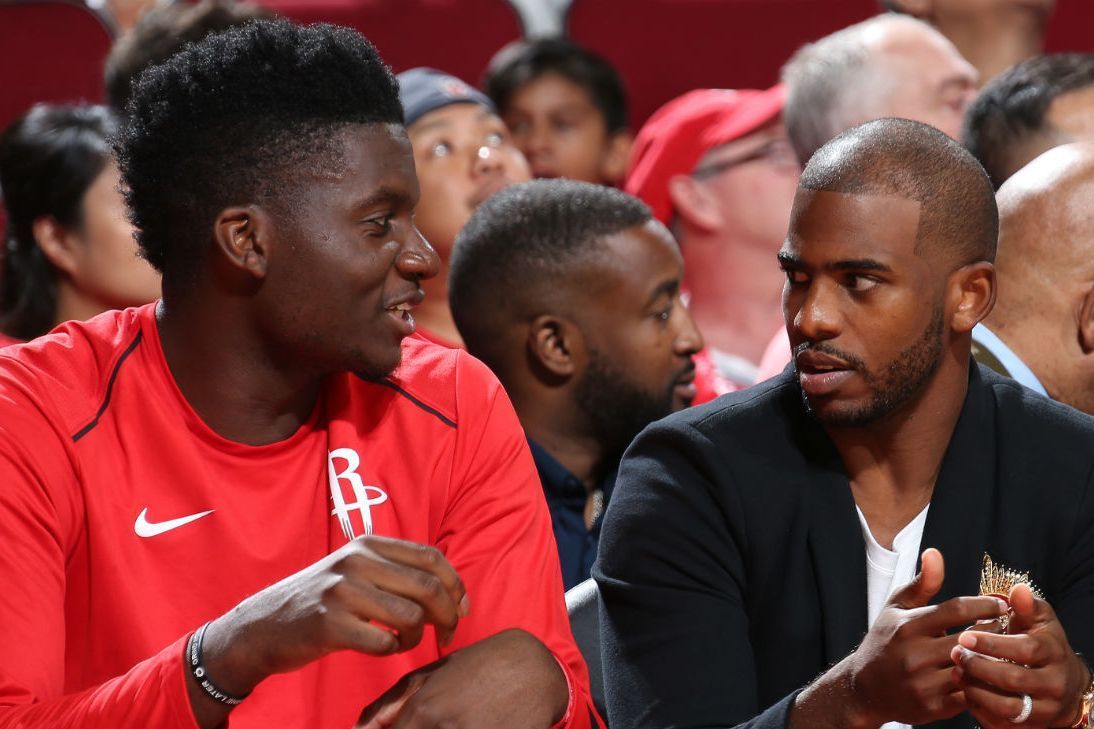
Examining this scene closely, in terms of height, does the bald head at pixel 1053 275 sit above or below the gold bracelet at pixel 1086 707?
above

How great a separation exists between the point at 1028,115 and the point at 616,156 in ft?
5.51

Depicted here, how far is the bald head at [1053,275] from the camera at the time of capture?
2445 millimetres

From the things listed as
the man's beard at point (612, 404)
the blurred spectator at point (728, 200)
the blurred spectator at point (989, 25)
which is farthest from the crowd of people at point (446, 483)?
the blurred spectator at point (989, 25)

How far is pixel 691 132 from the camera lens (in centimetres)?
405

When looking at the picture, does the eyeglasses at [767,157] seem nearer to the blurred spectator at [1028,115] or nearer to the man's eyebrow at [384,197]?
the blurred spectator at [1028,115]

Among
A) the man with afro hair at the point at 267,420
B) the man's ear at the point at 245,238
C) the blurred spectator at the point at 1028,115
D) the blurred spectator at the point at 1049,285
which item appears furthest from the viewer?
the blurred spectator at the point at 1028,115

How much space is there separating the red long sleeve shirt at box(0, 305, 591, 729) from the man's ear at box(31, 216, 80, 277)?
4.11ft

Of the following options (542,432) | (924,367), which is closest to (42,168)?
(542,432)

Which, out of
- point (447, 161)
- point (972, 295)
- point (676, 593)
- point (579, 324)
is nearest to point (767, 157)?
point (447, 161)

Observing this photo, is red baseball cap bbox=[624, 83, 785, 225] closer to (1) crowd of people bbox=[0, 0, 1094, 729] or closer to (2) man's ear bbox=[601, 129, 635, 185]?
(2) man's ear bbox=[601, 129, 635, 185]

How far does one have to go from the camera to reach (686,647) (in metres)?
1.88

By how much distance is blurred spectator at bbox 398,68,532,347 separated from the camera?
339 centimetres

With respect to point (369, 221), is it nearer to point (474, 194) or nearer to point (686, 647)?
point (686, 647)

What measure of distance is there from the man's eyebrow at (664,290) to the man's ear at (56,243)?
1.21 metres
